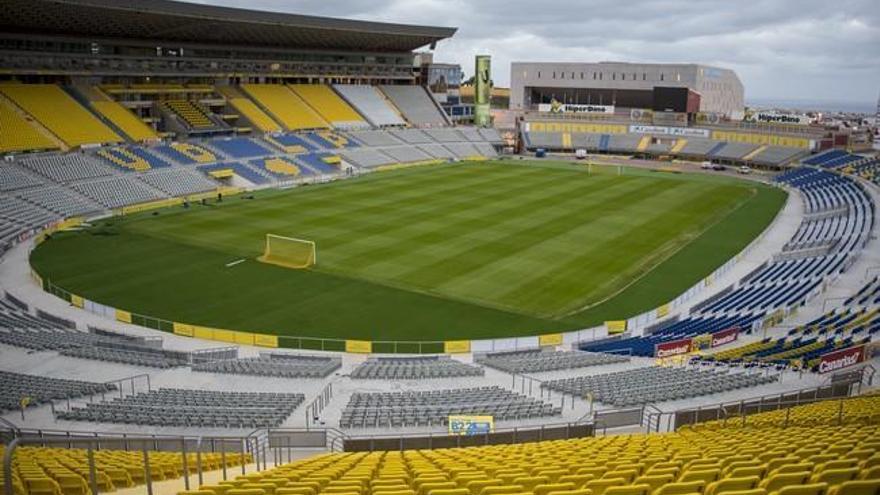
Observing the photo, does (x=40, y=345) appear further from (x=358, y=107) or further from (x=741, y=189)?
(x=358, y=107)

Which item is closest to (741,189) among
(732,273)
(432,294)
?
(732,273)

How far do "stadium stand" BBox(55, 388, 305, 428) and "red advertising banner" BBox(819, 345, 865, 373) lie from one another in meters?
15.6

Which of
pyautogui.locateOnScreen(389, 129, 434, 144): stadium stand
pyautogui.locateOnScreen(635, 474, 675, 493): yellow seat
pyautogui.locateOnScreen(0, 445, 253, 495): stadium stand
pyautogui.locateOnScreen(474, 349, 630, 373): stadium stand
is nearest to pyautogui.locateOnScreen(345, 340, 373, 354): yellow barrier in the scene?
pyautogui.locateOnScreen(474, 349, 630, 373): stadium stand

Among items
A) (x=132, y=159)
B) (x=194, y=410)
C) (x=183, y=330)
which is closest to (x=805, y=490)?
(x=194, y=410)

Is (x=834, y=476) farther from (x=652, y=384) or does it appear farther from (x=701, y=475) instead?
(x=652, y=384)

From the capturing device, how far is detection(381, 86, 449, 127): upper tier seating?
9706cm

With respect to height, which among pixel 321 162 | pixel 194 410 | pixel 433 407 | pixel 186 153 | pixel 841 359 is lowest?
pixel 194 410

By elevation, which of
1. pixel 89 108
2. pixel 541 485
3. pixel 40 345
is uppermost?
pixel 89 108

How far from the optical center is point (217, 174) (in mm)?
63125

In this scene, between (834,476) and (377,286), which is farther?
(377,286)

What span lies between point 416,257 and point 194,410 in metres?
21.9

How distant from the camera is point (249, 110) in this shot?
78.9 metres

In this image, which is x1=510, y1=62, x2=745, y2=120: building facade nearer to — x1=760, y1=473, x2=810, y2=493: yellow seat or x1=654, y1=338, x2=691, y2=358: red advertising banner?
x1=654, y1=338, x2=691, y2=358: red advertising banner

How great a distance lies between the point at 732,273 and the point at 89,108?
5985 cm
